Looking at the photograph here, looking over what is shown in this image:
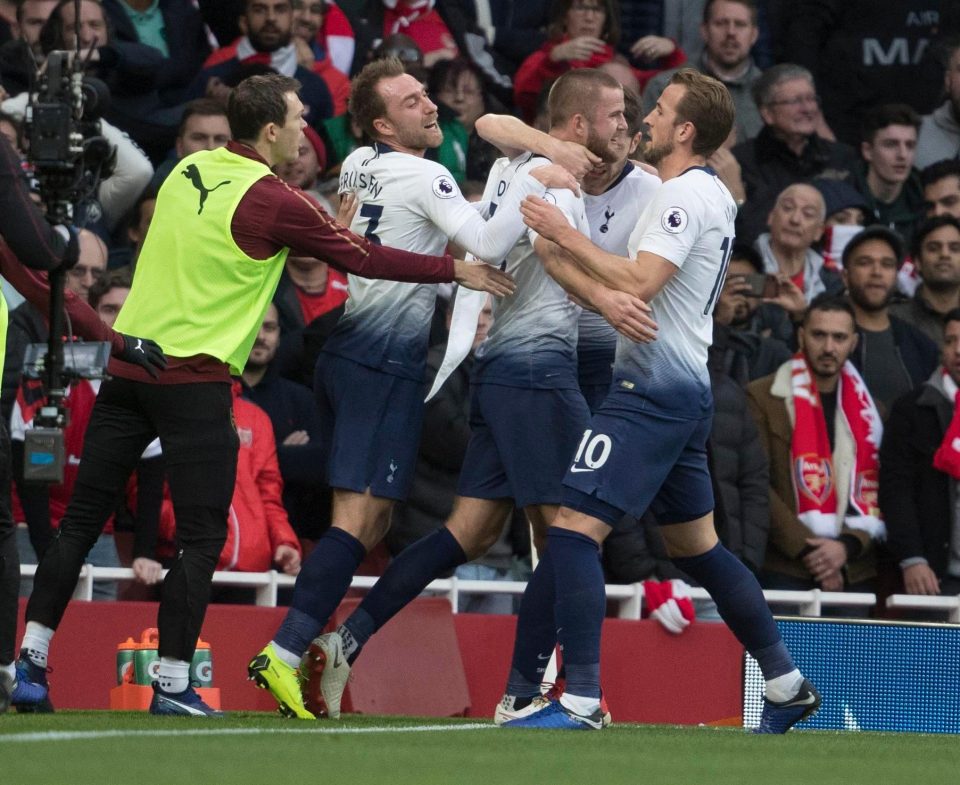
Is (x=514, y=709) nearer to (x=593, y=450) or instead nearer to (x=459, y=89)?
(x=593, y=450)

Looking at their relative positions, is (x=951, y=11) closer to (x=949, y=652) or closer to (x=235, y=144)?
(x=949, y=652)

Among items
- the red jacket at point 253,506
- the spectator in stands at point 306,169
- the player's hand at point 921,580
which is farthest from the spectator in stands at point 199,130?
the player's hand at point 921,580

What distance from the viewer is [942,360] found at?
11.5 metres

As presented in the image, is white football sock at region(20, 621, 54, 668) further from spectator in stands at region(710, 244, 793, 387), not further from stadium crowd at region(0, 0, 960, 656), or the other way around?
spectator in stands at region(710, 244, 793, 387)

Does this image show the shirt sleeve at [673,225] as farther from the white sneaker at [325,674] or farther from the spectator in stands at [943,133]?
the spectator in stands at [943,133]

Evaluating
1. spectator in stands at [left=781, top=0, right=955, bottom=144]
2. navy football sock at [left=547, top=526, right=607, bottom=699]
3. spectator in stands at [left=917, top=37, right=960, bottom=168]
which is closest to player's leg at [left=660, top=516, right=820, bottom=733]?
navy football sock at [left=547, top=526, right=607, bottom=699]

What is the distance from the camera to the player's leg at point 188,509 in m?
7.45

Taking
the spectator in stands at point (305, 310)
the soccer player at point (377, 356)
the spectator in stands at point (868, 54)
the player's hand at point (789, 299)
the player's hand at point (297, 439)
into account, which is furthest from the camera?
the spectator in stands at point (868, 54)

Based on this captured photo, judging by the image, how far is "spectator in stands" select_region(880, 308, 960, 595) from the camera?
1101 cm

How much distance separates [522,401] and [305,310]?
12.7ft

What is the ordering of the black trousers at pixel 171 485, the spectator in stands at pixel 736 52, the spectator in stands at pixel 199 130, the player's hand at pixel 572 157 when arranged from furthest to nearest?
the spectator in stands at pixel 736 52 < the spectator in stands at pixel 199 130 < the player's hand at pixel 572 157 < the black trousers at pixel 171 485

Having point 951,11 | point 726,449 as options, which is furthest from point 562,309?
point 951,11

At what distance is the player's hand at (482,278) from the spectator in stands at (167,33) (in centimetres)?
534

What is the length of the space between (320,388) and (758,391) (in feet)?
12.1
